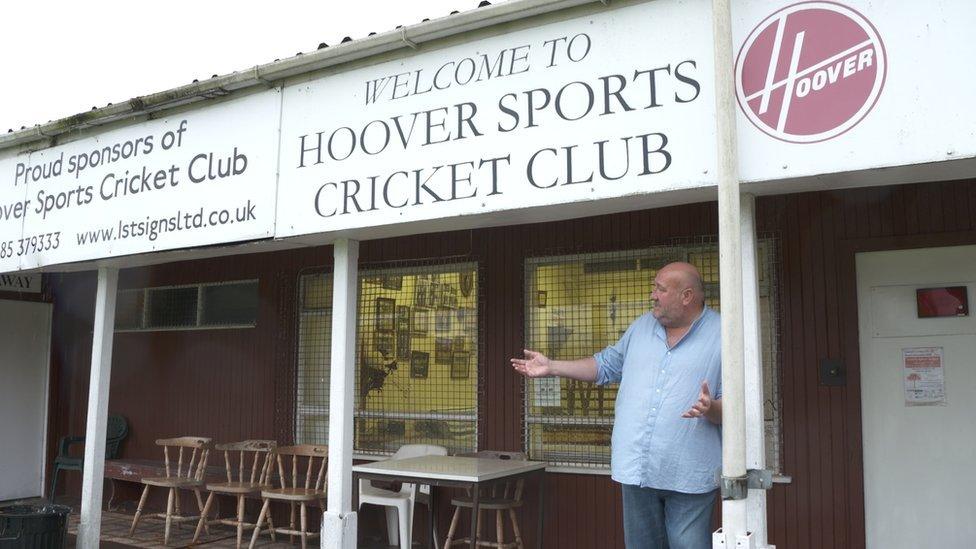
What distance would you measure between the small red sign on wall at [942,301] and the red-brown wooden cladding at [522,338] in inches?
11.0

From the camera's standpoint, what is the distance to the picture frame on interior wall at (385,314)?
21.4 feet

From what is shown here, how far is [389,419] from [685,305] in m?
3.66

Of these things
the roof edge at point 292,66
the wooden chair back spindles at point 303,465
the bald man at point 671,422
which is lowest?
the wooden chair back spindles at point 303,465

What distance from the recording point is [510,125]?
3787 millimetres

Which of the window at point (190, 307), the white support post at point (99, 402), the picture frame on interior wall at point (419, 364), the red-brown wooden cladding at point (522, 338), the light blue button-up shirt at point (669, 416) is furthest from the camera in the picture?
the window at point (190, 307)

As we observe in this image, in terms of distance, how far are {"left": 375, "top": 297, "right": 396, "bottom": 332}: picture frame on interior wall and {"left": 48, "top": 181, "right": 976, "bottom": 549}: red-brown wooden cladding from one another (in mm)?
370

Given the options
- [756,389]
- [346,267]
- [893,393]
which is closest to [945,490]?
[893,393]

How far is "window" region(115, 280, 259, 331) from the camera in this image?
24.6ft

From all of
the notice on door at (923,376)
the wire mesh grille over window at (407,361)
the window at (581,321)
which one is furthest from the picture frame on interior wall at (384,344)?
the notice on door at (923,376)

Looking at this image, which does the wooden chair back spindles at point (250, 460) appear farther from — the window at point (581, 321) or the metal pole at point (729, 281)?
the metal pole at point (729, 281)

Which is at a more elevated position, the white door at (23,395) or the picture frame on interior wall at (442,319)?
the picture frame on interior wall at (442,319)

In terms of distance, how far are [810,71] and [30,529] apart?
5.33 m

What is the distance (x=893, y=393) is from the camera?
4.68 metres

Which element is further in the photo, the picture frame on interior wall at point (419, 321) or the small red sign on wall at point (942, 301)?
the picture frame on interior wall at point (419, 321)
